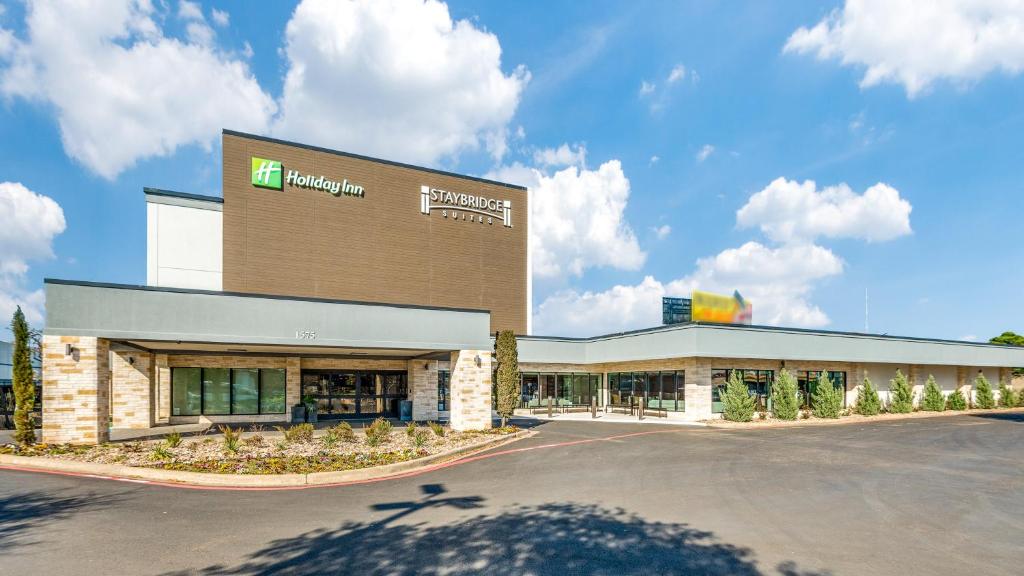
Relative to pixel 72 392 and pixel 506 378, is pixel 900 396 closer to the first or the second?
pixel 506 378

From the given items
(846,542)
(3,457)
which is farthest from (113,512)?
(846,542)

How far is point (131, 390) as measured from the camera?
73.3ft

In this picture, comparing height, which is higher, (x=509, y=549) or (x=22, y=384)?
(x=22, y=384)

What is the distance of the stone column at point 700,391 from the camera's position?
28.1m

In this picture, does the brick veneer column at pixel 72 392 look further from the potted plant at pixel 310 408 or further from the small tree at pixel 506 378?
the small tree at pixel 506 378

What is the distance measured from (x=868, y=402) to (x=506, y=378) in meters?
23.1

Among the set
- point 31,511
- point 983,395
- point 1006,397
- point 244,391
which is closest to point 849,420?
point 983,395

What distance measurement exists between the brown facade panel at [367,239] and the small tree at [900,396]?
76.7 ft

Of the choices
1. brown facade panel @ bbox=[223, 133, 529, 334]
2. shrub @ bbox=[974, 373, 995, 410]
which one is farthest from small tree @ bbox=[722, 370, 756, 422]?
shrub @ bbox=[974, 373, 995, 410]

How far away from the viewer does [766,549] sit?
7922 mm

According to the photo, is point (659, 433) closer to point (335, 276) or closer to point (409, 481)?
point (409, 481)

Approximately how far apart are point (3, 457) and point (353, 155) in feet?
69.7

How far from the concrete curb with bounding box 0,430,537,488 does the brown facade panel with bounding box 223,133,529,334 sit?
1491cm

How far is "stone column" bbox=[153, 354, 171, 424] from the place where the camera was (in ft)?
77.8
